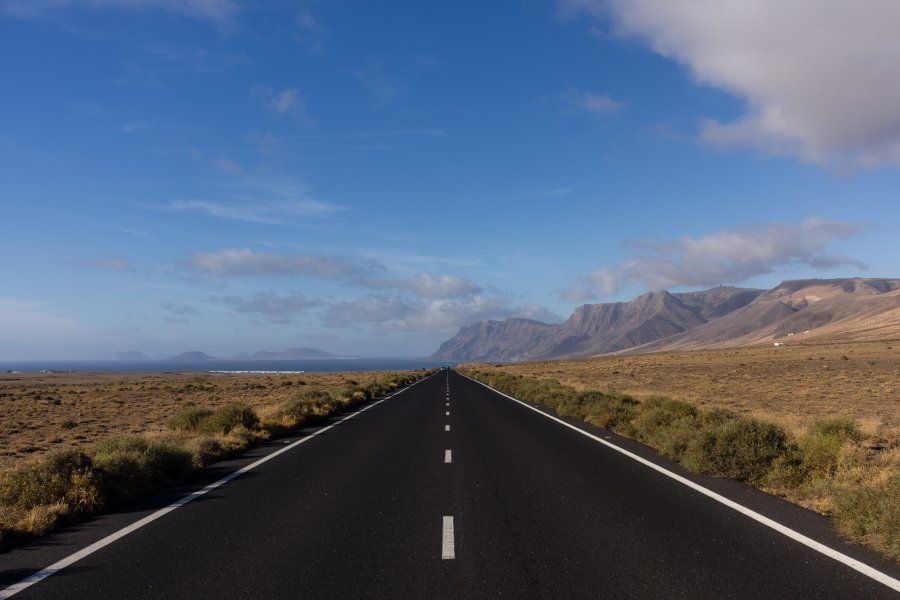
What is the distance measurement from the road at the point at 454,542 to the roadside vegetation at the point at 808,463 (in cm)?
41

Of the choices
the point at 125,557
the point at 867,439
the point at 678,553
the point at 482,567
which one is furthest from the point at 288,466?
the point at 867,439

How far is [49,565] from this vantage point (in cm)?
642

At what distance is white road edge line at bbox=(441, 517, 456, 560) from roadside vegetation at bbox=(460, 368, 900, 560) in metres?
4.34

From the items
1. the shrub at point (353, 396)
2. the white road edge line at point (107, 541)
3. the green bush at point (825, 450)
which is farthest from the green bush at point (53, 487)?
the shrub at point (353, 396)

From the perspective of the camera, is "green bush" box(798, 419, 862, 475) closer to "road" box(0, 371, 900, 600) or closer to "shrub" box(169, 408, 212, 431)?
"road" box(0, 371, 900, 600)

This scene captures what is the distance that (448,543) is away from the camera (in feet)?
22.7

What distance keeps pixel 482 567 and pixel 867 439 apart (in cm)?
1231

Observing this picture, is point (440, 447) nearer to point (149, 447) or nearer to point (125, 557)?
point (149, 447)

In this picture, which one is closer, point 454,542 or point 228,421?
point 454,542

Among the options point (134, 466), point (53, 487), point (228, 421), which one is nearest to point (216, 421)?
point (228, 421)

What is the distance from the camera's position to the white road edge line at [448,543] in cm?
648

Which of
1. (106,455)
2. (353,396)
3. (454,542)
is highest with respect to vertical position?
(106,455)

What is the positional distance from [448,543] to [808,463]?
691 cm

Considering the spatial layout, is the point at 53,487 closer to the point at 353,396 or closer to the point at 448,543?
the point at 448,543
